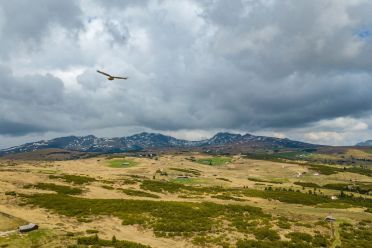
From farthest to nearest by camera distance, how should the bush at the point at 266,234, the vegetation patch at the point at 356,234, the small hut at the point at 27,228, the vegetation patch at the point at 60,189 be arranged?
the vegetation patch at the point at 60,189 < the bush at the point at 266,234 < the vegetation patch at the point at 356,234 < the small hut at the point at 27,228

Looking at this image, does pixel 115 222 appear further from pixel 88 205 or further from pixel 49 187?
pixel 49 187

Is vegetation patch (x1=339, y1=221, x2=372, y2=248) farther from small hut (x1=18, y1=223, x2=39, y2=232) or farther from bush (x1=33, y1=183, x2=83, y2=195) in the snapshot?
bush (x1=33, y1=183, x2=83, y2=195)

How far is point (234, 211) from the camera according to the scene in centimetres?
6481

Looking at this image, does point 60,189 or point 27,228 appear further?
point 60,189

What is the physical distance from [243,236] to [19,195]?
1661 inches

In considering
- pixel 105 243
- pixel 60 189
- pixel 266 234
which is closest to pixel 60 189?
pixel 60 189

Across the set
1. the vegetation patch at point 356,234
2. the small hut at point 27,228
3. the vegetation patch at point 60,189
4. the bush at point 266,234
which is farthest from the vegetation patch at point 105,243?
the vegetation patch at point 60,189

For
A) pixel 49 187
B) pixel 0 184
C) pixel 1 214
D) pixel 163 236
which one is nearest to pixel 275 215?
pixel 163 236

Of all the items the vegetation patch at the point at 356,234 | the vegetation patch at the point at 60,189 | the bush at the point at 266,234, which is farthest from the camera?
the vegetation patch at the point at 60,189

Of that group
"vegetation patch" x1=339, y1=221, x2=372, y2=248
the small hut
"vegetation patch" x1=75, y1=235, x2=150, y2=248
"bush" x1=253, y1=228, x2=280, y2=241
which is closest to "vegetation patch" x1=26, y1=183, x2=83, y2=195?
the small hut

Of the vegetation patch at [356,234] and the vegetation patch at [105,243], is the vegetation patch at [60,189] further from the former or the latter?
the vegetation patch at [356,234]

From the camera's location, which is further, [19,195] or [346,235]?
[19,195]

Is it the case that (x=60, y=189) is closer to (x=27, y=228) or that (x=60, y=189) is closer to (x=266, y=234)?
(x=27, y=228)

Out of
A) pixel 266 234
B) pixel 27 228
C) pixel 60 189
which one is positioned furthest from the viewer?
pixel 60 189
